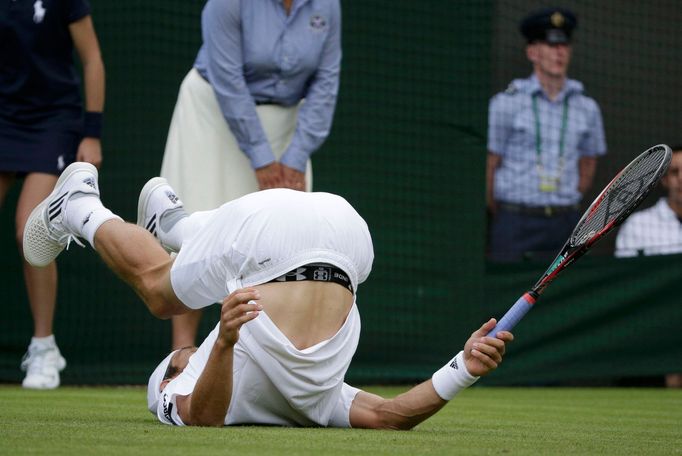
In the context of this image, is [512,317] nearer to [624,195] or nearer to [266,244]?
[624,195]

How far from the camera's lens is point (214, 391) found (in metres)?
3.80

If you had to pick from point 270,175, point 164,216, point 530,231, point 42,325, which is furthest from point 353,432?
point 530,231

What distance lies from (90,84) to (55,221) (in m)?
1.93

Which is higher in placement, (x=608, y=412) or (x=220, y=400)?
(x=220, y=400)

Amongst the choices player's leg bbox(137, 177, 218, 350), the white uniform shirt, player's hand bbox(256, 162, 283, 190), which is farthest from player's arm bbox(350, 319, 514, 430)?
the white uniform shirt

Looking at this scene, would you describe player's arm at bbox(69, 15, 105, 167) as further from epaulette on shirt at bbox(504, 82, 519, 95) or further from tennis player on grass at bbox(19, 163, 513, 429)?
epaulette on shirt at bbox(504, 82, 519, 95)

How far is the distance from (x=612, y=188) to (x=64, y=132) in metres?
3.12

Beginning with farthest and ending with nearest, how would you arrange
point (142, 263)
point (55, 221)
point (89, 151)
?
1. point (89, 151)
2. point (55, 221)
3. point (142, 263)

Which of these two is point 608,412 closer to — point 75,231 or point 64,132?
point 75,231

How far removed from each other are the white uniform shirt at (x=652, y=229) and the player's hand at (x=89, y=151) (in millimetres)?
3432

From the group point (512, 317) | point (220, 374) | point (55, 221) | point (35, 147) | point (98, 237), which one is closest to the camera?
point (220, 374)

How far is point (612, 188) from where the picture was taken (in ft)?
14.1

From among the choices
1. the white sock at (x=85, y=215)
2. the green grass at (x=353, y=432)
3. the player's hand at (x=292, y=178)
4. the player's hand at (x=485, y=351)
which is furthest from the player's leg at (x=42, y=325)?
the player's hand at (x=485, y=351)

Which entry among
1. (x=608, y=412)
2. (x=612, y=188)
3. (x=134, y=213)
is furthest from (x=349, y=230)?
(x=134, y=213)
